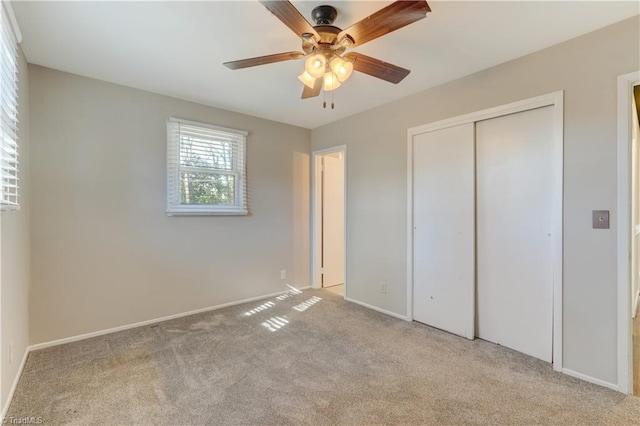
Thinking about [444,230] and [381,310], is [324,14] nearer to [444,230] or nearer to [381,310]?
[444,230]

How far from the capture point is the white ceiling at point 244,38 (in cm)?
182

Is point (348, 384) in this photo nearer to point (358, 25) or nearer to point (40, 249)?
point (358, 25)

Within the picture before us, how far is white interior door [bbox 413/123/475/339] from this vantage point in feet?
9.07

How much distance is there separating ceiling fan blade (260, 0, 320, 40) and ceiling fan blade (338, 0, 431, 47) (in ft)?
0.76

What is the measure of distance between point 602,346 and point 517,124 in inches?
68.8

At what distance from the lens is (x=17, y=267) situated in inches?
82.7

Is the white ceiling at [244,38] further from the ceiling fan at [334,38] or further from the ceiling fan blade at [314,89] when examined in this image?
the ceiling fan blade at [314,89]

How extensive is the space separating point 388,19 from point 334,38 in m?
0.40

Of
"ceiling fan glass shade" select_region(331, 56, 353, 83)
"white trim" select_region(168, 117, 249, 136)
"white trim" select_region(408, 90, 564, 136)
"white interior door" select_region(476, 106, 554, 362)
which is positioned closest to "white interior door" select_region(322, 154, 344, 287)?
"white trim" select_region(168, 117, 249, 136)

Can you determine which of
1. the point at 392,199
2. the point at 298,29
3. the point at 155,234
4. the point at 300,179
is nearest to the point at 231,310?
the point at 155,234

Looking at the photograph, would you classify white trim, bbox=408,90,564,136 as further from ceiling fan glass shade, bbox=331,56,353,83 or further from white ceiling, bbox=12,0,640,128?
ceiling fan glass shade, bbox=331,56,353,83

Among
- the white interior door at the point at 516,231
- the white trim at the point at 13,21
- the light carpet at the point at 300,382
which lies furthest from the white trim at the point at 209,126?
the white interior door at the point at 516,231

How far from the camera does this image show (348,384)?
2.01m

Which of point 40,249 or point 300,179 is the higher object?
point 300,179
